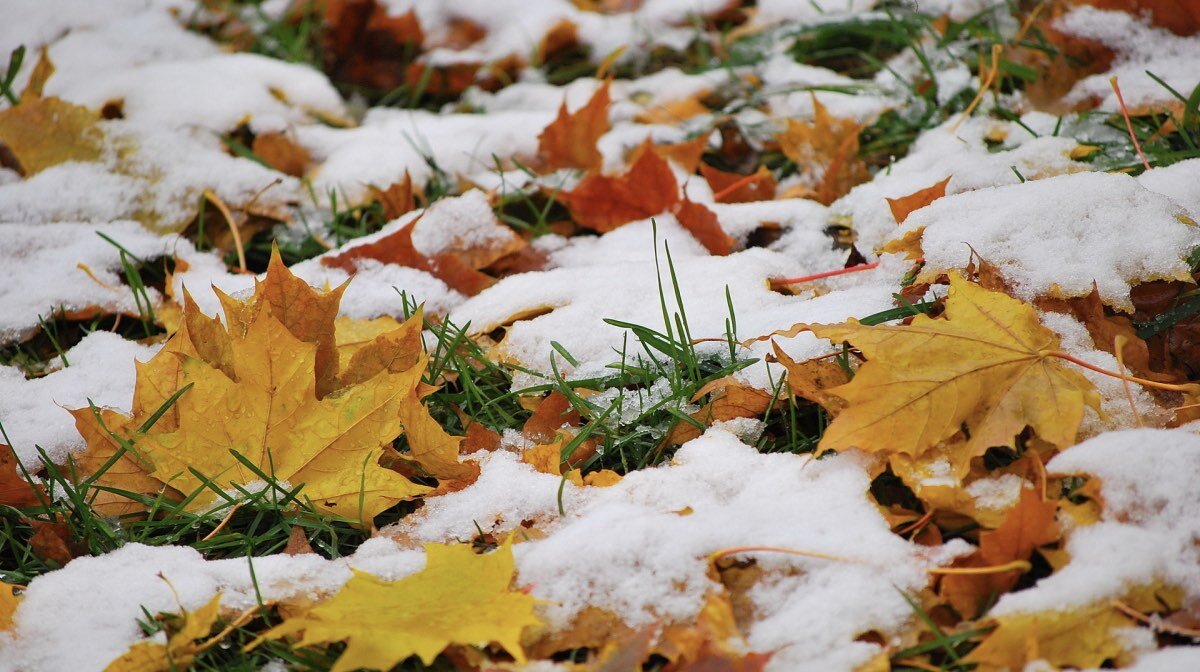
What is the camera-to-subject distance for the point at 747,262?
1.53 metres

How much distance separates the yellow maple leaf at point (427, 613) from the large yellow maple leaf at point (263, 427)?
22cm

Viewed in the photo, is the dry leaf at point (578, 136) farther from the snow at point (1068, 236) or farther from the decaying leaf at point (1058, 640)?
the decaying leaf at point (1058, 640)

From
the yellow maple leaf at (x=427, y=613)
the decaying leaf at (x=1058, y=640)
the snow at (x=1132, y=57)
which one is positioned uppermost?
the snow at (x=1132, y=57)

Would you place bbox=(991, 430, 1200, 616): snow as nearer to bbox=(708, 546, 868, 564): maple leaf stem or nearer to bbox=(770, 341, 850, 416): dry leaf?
bbox=(708, 546, 868, 564): maple leaf stem

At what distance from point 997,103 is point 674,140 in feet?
2.37

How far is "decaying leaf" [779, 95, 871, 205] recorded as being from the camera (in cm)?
180

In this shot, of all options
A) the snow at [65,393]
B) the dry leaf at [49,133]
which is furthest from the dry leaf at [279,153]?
the snow at [65,393]

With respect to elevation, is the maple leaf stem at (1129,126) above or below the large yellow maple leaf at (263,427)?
above

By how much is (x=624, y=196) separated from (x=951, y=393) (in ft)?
2.95

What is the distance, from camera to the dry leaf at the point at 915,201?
1459 millimetres

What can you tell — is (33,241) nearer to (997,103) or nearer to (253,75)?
(253,75)

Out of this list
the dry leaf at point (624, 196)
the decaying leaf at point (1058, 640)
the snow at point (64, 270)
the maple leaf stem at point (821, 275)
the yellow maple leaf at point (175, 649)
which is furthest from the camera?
the dry leaf at point (624, 196)

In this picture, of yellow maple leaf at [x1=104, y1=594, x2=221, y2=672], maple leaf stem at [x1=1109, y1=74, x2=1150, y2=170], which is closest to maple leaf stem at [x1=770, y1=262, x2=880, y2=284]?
maple leaf stem at [x1=1109, y1=74, x2=1150, y2=170]

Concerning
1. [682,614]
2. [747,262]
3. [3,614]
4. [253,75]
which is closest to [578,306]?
[747,262]
